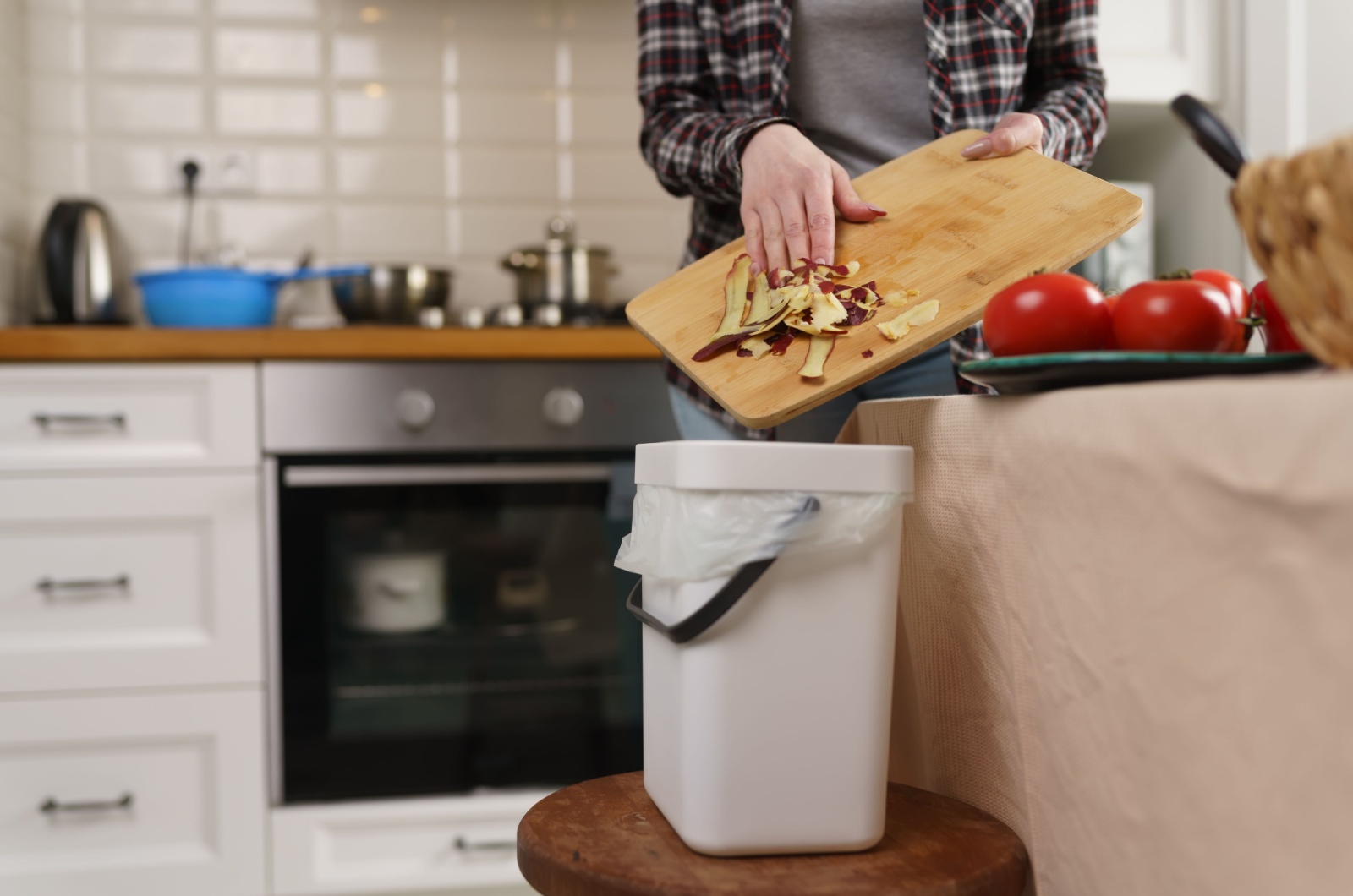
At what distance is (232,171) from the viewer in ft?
6.73

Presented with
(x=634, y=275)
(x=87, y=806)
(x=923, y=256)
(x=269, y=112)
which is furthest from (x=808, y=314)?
(x=269, y=112)

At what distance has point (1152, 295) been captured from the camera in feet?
1.86

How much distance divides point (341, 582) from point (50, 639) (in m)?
0.40

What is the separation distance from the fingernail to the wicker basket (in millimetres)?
422

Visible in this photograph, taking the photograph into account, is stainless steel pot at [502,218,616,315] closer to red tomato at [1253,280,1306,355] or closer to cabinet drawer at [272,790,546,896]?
cabinet drawer at [272,790,546,896]

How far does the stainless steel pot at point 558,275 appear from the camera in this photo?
189 centimetres

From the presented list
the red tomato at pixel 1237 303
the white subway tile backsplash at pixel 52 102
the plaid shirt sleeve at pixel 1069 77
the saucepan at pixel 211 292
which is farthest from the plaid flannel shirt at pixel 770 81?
the white subway tile backsplash at pixel 52 102

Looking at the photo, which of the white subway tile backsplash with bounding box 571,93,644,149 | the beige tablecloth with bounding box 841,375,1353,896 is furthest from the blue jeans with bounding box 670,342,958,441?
the white subway tile backsplash with bounding box 571,93,644,149

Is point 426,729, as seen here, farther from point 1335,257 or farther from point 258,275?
point 1335,257

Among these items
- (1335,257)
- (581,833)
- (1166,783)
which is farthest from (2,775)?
(1335,257)

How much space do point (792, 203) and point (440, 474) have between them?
90 cm

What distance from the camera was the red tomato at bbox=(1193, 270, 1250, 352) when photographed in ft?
1.91

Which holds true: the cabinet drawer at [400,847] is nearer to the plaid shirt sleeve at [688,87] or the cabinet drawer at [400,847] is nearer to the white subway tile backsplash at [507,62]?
the plaid shirt sleeve at [688,87]

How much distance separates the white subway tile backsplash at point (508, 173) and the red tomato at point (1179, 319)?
1.69 metres
